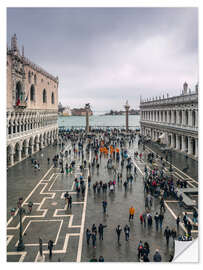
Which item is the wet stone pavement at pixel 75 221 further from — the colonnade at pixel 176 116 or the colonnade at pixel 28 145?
the colonnade at pixel 176 116

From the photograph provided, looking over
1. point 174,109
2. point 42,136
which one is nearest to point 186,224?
point 174,109

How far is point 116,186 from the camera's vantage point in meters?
21.6

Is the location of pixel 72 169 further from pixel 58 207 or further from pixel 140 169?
pixel 58 207

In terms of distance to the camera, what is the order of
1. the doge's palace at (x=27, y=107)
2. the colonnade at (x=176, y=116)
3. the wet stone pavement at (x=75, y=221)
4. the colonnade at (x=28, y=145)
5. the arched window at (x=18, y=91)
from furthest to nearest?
the colonnade at (x=176, y=116)
the arched window at (x=18, y=91)
the colonnade at (x=28, y=145)
the doge's palace at (x=27, y=107)
the wet stone pavement at (x=75, y=221)

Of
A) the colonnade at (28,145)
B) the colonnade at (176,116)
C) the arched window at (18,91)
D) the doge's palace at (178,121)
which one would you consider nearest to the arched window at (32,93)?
the arched window at (18,91)

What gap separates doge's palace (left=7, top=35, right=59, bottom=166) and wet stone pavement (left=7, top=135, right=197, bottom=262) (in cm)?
981

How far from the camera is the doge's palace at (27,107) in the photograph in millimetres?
30250

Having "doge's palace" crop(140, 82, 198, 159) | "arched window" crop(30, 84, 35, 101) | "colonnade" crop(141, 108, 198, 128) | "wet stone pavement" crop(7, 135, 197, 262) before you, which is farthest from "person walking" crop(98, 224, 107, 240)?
"arched window" crop(30, 84, 35, 101)

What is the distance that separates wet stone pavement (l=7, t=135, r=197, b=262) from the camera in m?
11.5

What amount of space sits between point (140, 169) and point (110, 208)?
1206cm

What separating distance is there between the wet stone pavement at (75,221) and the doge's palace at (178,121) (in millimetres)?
15328

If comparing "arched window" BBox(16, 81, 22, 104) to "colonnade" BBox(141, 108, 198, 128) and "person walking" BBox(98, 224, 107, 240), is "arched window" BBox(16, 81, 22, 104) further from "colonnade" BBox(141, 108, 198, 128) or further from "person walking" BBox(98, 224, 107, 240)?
"colonnade" BBox(141, 108, 198, 128)

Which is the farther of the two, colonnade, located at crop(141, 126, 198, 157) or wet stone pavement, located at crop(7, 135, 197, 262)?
colonnade, located at crop(141, 126, 198, 157)

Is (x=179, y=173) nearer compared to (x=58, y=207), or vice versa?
(x=58, y=207)
